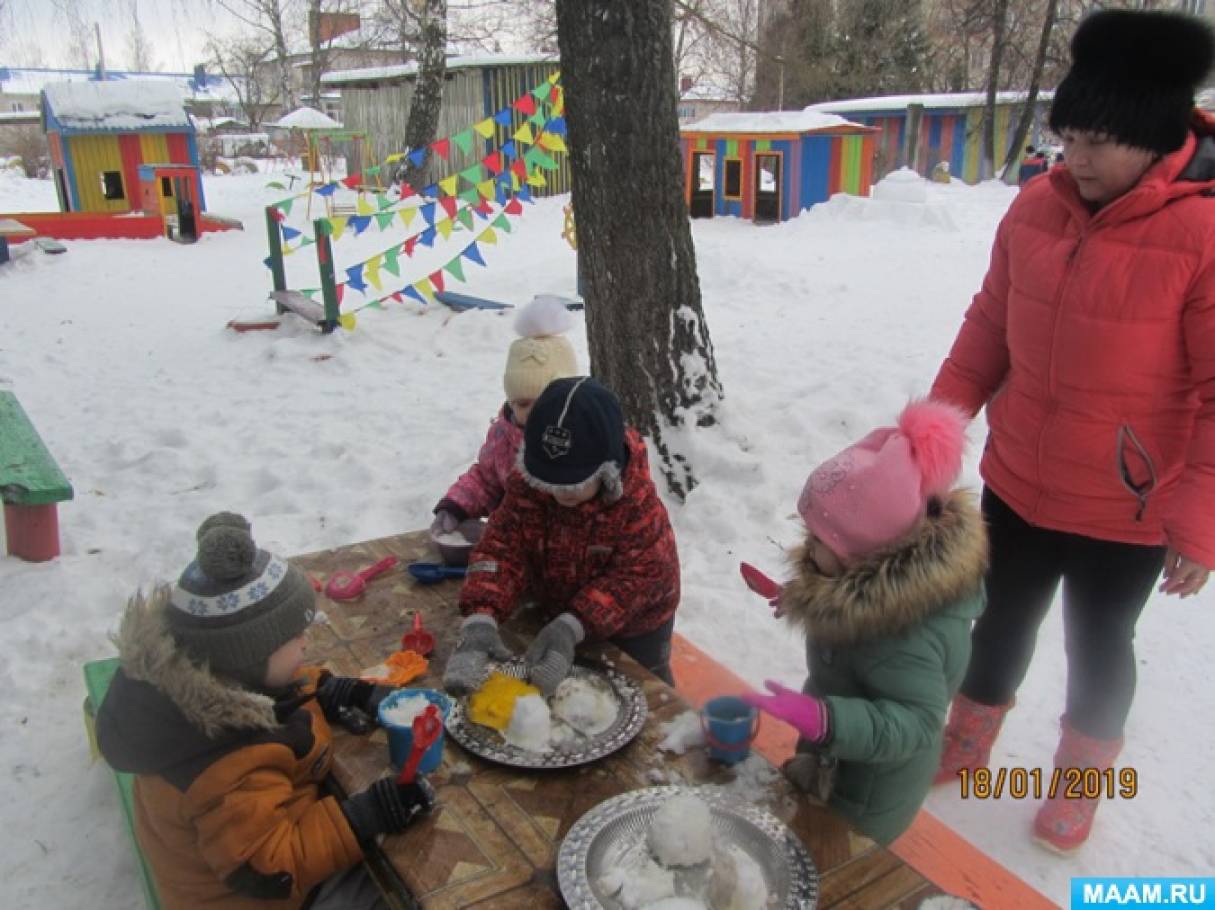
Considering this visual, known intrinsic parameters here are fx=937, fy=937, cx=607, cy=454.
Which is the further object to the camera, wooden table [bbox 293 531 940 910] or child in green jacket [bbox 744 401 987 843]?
child in green jacket [bbox 744 401 987 843]

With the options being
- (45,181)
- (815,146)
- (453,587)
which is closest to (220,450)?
(453,587)

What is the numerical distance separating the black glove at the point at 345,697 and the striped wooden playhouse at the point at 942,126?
934 inches

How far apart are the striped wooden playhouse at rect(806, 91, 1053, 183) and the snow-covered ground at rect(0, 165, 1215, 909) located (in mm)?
14293

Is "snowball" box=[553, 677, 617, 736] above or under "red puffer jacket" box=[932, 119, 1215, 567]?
under

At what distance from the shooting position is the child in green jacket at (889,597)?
73.0 inches

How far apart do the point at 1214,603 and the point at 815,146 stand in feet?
38.7

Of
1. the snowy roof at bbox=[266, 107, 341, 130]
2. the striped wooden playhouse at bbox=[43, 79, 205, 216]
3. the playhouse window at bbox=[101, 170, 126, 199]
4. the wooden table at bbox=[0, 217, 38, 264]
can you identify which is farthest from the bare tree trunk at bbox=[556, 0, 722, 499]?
the snowy roof at bbox=[266, 107, 341, 130]

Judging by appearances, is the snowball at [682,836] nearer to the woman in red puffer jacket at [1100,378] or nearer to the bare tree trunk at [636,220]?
the woman in red puffer jacket at [1100,378]

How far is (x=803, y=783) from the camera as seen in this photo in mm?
1940

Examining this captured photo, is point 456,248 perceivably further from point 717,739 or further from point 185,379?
point 717,739

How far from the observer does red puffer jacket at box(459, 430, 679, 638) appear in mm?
2549

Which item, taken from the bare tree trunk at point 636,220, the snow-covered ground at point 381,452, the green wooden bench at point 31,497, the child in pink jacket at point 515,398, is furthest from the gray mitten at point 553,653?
the green wooden bench at point 31,497
